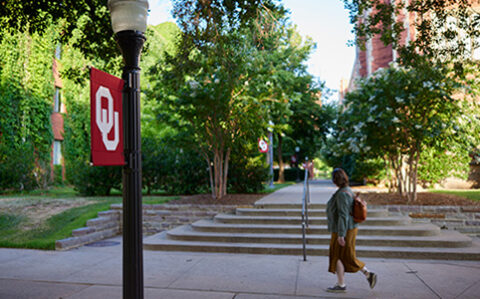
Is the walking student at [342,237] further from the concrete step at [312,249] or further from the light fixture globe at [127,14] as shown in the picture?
the light fixture globe at [127,14]

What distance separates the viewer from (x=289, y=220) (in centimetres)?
951

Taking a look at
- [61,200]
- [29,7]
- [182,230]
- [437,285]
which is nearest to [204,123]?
[182,230]

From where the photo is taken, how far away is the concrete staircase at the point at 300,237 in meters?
7.78

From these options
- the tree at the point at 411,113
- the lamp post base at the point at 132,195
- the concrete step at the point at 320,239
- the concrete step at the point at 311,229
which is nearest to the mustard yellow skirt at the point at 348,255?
the lamp post base at the point at 132,195

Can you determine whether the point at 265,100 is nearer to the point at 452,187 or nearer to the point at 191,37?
the point at 191,37

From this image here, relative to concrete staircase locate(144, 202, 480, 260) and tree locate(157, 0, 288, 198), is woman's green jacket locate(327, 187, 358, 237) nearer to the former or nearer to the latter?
concrete staircase locate(144, 202, 480, 260)

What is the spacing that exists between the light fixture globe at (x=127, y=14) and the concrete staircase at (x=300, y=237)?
590 centimetres

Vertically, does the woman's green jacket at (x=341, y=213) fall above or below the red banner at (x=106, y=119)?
below

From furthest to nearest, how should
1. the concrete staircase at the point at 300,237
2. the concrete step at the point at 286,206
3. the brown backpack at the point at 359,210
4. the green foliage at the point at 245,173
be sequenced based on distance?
the green foliage at the point at 245,173, the concrete step at the point at 286,206, the concrete staircase at the point at 300,237, the brown backpack at the point at 359,210

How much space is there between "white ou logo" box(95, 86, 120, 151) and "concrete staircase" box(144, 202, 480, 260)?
18.5 feet

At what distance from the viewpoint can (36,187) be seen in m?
16.2

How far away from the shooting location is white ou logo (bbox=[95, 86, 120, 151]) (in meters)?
2.98

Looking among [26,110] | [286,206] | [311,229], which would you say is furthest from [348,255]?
[26,110]

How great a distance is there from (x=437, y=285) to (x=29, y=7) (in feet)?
28.2
